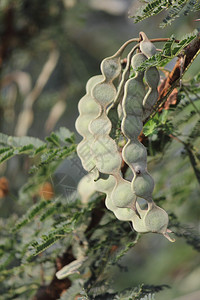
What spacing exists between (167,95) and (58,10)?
1.21 meters

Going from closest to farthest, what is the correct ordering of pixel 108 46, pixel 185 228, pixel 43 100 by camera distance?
pixel 185 228
pixel 43 100
pixel 108 46

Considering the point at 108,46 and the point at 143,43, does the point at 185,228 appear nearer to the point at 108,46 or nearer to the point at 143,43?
the point at 143,43

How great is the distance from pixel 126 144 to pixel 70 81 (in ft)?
4.51

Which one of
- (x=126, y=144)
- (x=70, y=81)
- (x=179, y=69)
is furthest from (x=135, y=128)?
(x=70, y=81)

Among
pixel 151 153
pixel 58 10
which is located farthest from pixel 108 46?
pixel 151 153

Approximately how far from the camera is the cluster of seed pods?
26.4 inches

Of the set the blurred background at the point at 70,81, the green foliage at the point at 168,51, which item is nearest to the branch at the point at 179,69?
the green foliage at the point at 168,51

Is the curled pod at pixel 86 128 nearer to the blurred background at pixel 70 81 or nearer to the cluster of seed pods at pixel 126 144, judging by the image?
the cluster of seed pods at pixel 126 144

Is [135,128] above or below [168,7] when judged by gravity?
below

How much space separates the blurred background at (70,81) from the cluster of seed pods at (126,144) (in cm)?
23

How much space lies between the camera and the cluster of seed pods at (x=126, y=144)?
67 cm

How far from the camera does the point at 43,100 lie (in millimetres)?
1891

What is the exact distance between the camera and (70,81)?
201 centimetres

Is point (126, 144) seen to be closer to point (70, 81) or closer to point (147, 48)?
point (147, 48)
